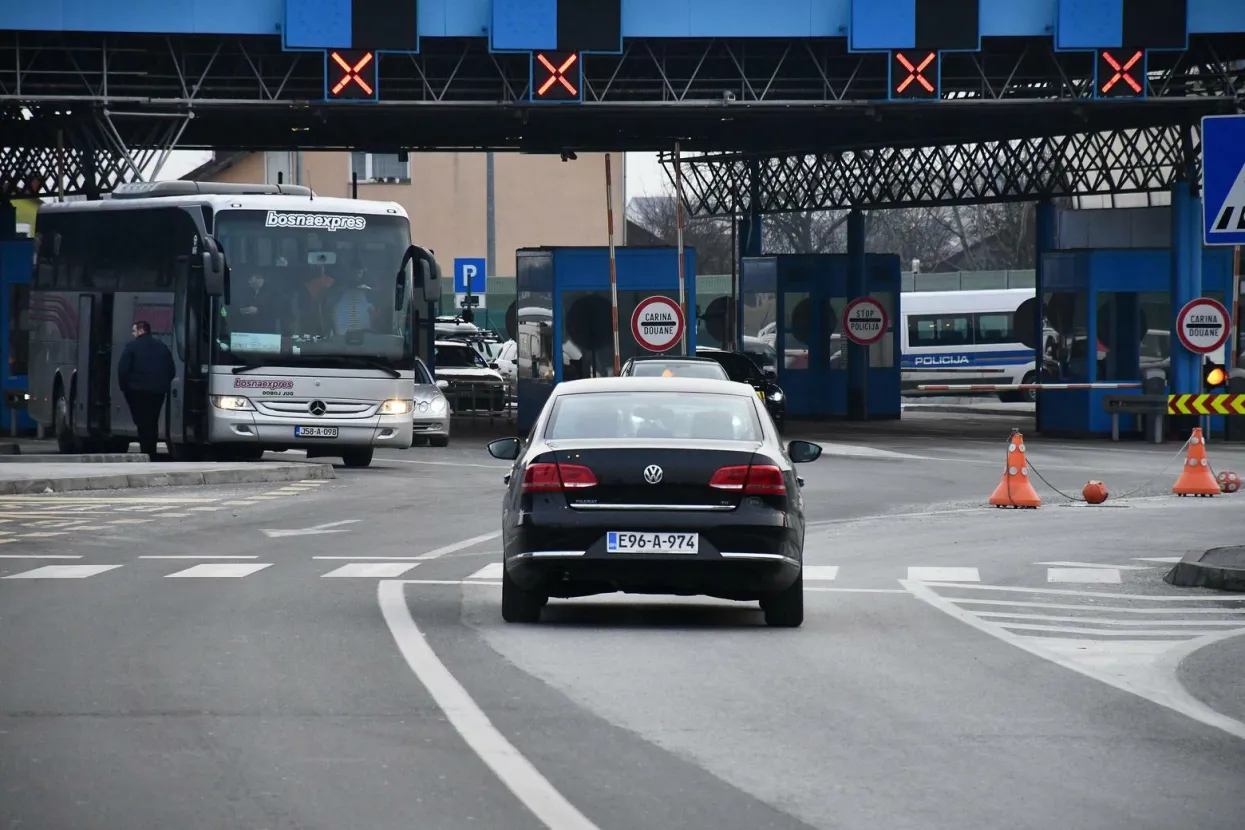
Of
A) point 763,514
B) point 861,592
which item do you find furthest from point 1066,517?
point 763,514

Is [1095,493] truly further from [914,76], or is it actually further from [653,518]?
[653,518]

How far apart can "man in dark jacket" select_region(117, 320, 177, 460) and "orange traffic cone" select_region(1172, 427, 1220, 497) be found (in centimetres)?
1199

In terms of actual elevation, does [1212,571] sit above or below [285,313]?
below

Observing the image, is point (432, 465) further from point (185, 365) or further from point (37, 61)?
point (37, 61)

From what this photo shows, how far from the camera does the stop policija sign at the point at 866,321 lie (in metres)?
45.2

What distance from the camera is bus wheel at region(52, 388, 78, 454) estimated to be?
32156 millimetres

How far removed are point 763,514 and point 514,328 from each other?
32.6m

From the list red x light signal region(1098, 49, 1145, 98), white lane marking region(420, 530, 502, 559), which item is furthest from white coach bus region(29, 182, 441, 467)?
red x light signal region(1098, 49, 1145, 98)

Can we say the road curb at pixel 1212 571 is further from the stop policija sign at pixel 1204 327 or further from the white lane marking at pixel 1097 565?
the stop policija sign at pixel 1204 327

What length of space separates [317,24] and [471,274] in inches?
980

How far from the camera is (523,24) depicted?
1350 inches

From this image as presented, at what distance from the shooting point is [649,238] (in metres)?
110

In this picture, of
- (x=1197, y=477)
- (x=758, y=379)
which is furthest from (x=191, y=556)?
(x=758, y=379)

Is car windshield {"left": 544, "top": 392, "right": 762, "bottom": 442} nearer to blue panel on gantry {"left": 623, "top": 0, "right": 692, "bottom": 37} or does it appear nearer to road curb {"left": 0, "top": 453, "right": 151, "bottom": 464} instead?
road curb {"left": 0, "top": 453, "right": 151, "bottom": 464}
